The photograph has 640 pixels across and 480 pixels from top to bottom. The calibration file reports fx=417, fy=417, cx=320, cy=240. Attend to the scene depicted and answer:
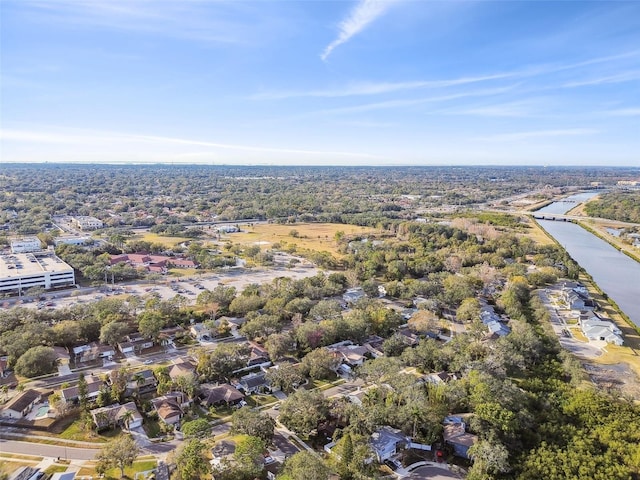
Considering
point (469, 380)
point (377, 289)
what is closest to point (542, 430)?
point (469, 380)

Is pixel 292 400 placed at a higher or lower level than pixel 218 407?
higher

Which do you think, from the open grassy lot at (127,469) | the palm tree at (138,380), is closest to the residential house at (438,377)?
the open grassy lot at (127,469)

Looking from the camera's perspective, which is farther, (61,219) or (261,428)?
(61,219)

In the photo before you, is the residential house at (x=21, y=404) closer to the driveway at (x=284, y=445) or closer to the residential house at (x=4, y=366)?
the residential house at (x=4, y=366)

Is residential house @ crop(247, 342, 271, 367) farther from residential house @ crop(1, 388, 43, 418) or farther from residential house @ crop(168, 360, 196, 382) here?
residential house @ crop(1, 388, 43, 418)

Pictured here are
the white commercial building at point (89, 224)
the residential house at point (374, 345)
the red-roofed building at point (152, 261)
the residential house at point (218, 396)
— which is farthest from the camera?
the white commercial building at point (89, 224)

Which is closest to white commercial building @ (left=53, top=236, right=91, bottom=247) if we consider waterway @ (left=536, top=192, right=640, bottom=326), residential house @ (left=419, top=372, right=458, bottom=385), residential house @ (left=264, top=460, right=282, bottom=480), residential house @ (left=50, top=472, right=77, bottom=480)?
residential house @ (left=50, top=472, right=77, bottom=480)

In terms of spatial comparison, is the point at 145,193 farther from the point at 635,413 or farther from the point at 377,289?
the point at 635,413
